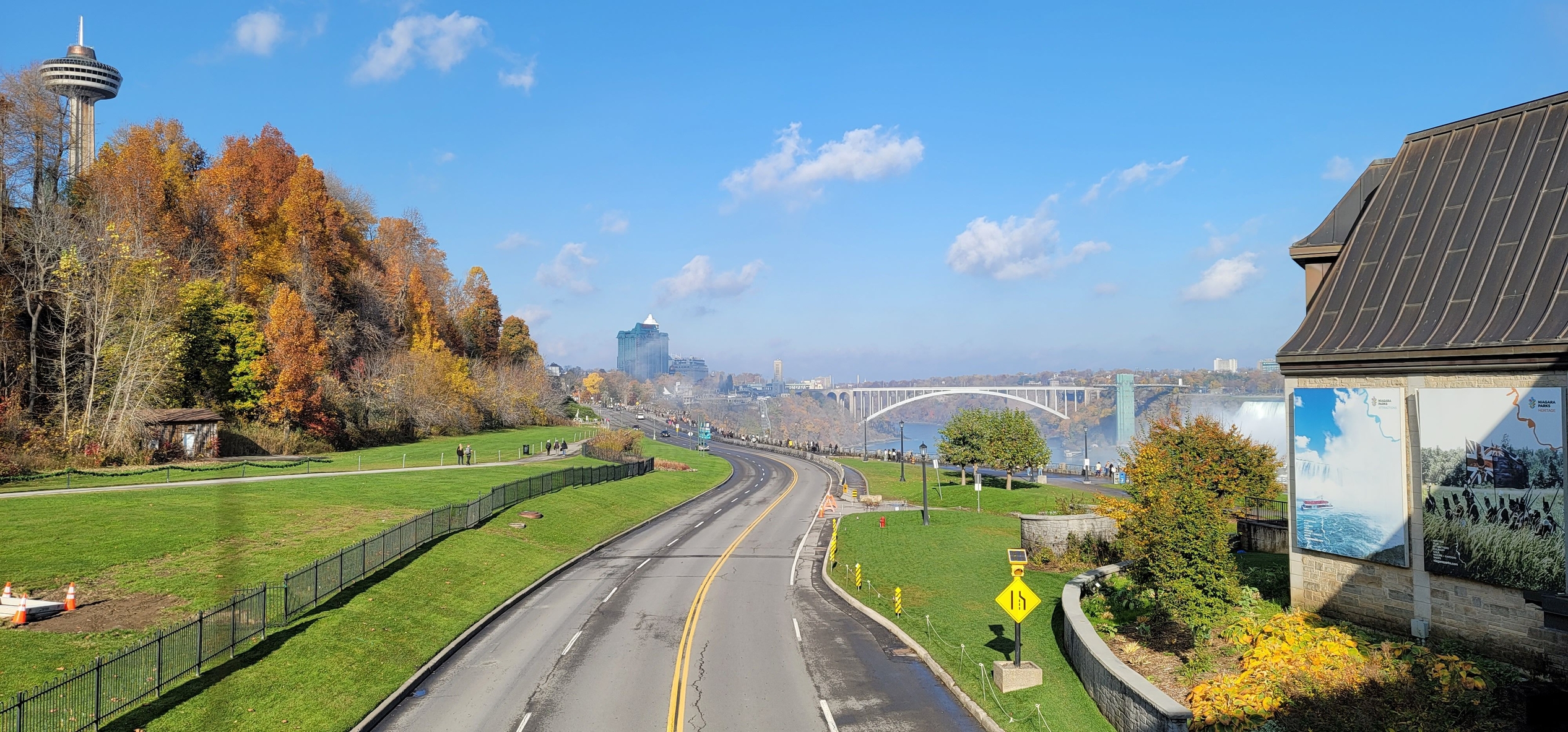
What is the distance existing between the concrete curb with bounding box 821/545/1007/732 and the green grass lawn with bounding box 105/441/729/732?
40.4ft

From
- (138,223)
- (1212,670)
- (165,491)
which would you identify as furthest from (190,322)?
(1212,670)

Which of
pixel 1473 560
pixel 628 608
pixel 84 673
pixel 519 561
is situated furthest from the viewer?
pixel 519 561

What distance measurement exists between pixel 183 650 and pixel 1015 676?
60.4 feet

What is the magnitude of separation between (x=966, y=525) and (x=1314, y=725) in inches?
1194

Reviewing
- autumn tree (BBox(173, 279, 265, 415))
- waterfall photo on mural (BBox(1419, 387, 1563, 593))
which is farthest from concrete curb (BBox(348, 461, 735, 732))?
autumn tree (BBox(173, 279, 265, 415))

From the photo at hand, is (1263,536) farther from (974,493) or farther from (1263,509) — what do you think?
(974,493)

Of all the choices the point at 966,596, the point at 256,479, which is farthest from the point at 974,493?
the point at 256,479

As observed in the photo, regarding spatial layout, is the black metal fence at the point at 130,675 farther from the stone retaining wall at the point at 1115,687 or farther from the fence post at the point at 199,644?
the stone retaining wall at the point at 1115,687

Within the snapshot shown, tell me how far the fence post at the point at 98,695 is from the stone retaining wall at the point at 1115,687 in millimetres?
19161

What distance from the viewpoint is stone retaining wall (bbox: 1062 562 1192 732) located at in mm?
14602

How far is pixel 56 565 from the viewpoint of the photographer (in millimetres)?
22016

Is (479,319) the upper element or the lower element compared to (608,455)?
upper

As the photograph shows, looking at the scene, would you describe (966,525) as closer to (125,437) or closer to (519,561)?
(519,561)

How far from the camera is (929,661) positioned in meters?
21.7
